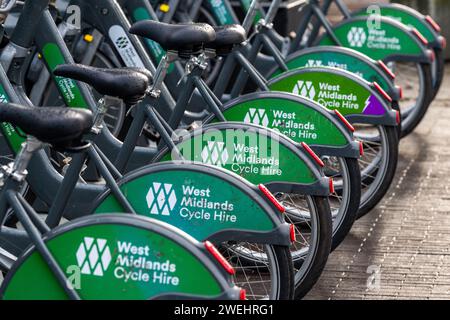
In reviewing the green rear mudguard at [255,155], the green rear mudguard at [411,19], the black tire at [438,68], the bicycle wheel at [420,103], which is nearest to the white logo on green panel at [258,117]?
the green rear mudguard at [255,155]

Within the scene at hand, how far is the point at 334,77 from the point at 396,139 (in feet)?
1.81

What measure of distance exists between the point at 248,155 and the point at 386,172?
1.69m

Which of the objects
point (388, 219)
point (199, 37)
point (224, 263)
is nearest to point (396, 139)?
point (388, 219)

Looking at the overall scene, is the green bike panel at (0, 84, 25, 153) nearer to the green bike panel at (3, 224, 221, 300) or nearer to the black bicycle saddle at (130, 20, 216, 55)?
the black bicycle saddle at (130, 20, 216, 55)

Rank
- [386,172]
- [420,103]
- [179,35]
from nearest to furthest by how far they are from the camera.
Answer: [179,35]
[386,172]
[420,103]

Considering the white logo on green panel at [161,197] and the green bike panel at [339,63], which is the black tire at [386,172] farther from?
the white logo on green panel at [161,197]

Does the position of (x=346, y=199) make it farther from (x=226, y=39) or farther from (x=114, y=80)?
(x=114, y=80)

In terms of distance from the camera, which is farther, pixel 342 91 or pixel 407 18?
pixel 407 18

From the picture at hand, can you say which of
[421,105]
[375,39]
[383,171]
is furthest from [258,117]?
[421,105]

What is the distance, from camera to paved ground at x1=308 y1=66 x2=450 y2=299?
590 cm

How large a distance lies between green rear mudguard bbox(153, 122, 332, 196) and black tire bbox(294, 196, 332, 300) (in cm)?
7

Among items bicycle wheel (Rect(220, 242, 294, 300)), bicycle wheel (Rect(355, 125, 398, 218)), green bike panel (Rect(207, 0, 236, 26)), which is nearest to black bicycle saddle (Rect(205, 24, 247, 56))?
bicycle wheel (Rect(220, 242, 294, 300))

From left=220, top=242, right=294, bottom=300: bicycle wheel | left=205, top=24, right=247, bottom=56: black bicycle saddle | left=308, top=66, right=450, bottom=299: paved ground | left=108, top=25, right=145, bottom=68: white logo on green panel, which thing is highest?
left=205, top=24, right=247, bottom=56: black bicycle saddle

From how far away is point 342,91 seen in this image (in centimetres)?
688
